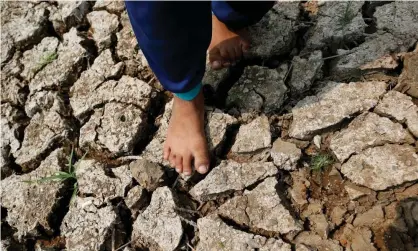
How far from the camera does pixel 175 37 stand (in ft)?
4.25

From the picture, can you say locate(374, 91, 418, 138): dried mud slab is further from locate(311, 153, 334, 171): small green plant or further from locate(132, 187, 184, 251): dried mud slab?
locate(132, 187, 184, 251): dried mud slab

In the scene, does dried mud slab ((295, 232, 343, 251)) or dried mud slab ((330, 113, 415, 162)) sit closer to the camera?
dried mud slab ((295, 232, 343, 251))

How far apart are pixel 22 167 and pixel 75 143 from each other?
0.21 meters

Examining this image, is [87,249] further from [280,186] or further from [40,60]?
[40,60]

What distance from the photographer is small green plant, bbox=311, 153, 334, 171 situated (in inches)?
62.0

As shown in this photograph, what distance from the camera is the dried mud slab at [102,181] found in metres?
1.65

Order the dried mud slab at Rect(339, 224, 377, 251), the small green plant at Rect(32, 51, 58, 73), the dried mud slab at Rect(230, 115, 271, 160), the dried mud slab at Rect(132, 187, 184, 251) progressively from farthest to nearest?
1. the small green plant at Rect(32, 51, 58, 73)
2. the dried mud slab at Rect(230, 115, 271, 160)
3. the dried mud slab at Rect(132, 187, 184, 251)
4. the dried mud slab at Rect(339, 224, 377, 251)

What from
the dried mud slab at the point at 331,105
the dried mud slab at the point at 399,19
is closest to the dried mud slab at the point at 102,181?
the dried mud slab at the point at 331,105

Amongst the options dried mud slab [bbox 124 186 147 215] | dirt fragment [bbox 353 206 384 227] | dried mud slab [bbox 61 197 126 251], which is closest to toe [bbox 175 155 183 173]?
dried mud slab [bbox 124 186 147 215]

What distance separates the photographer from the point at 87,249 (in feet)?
5.14

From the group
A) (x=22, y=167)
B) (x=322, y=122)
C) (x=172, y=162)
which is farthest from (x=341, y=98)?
(x=22, y=167)

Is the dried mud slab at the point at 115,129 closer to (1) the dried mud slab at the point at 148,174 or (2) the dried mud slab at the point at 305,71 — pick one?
(1) the dried mud slab at the point at 148,174

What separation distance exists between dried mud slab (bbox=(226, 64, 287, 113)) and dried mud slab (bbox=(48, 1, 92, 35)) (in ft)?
2.61

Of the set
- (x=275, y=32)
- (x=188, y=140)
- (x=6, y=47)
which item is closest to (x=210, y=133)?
(x=188, y=140)
